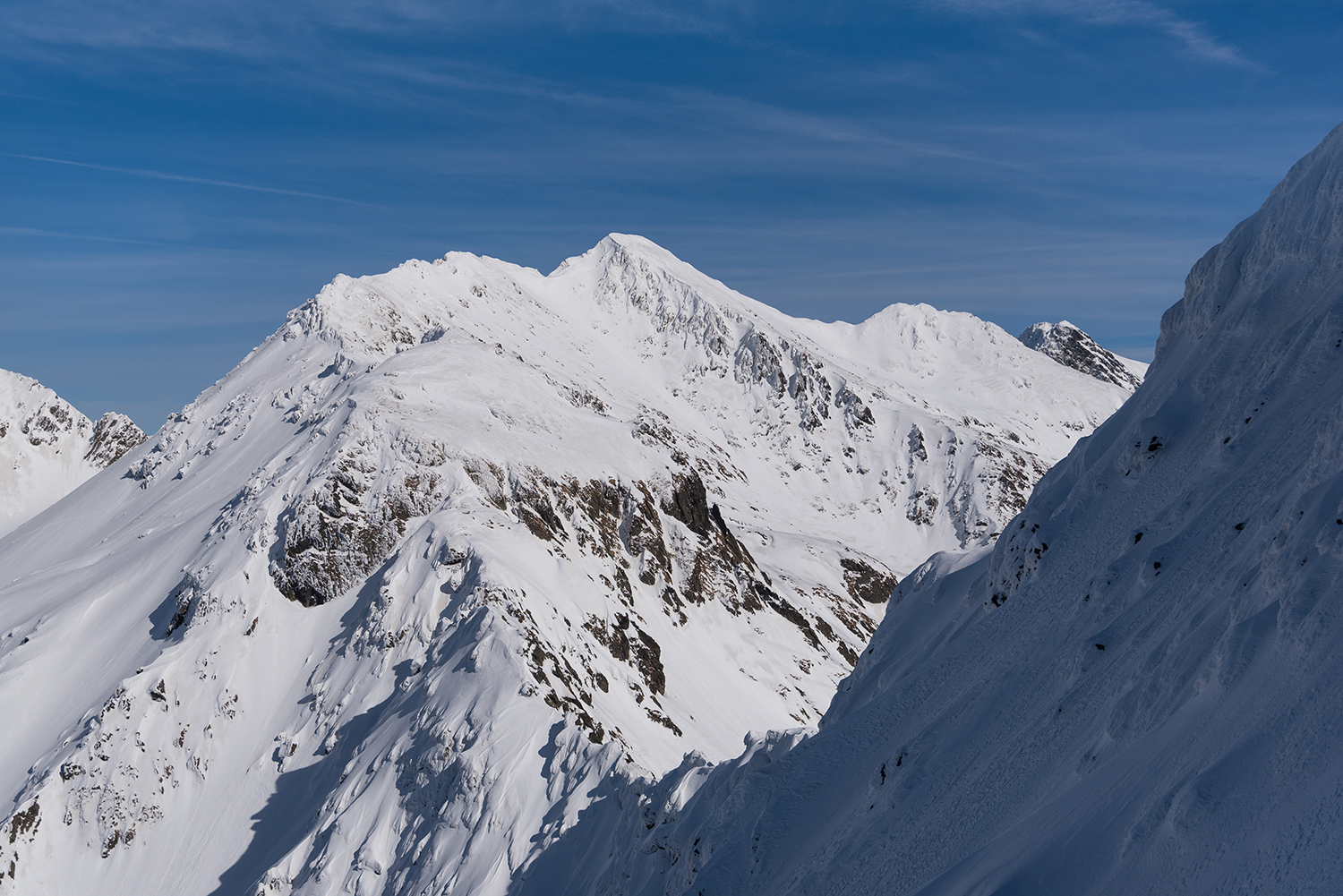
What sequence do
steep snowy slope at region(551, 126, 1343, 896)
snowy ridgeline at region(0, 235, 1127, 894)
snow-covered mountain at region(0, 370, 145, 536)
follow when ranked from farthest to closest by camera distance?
snow-covered mountain at region(0, 370, 145, 536), snowy ridgeline at region(0, 235, 1127, 894), steep snowy slope at region(551, 126, 1343, 896)

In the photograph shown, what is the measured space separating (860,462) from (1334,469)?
143839 millimetres

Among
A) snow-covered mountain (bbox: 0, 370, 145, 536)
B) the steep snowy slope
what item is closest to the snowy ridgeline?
the steep snowy slope

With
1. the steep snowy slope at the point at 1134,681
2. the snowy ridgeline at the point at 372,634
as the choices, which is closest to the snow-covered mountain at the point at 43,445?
the snowy ridgeline at the point at 372,634

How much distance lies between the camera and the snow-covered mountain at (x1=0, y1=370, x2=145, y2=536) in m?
159

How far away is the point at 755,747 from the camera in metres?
24.8

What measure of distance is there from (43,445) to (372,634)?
156 metres

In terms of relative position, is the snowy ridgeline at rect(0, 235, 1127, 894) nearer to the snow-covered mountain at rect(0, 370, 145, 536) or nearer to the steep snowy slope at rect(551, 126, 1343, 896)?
the steep snowy slope at rect(551, 126, 1343, 896)

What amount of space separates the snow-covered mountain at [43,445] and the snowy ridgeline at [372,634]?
282 ft

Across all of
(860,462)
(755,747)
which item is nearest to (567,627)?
(755,747)

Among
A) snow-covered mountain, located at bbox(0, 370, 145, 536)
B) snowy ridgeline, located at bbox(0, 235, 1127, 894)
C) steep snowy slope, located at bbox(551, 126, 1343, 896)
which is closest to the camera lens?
steep snowy slope, located at bbox(551, 126, 1343, 896)

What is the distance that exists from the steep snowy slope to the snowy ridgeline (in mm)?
12419

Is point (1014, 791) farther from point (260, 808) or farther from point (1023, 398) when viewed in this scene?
point (1023, 398)

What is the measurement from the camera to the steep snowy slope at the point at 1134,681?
35.6 feet

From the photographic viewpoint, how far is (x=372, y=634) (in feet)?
159
